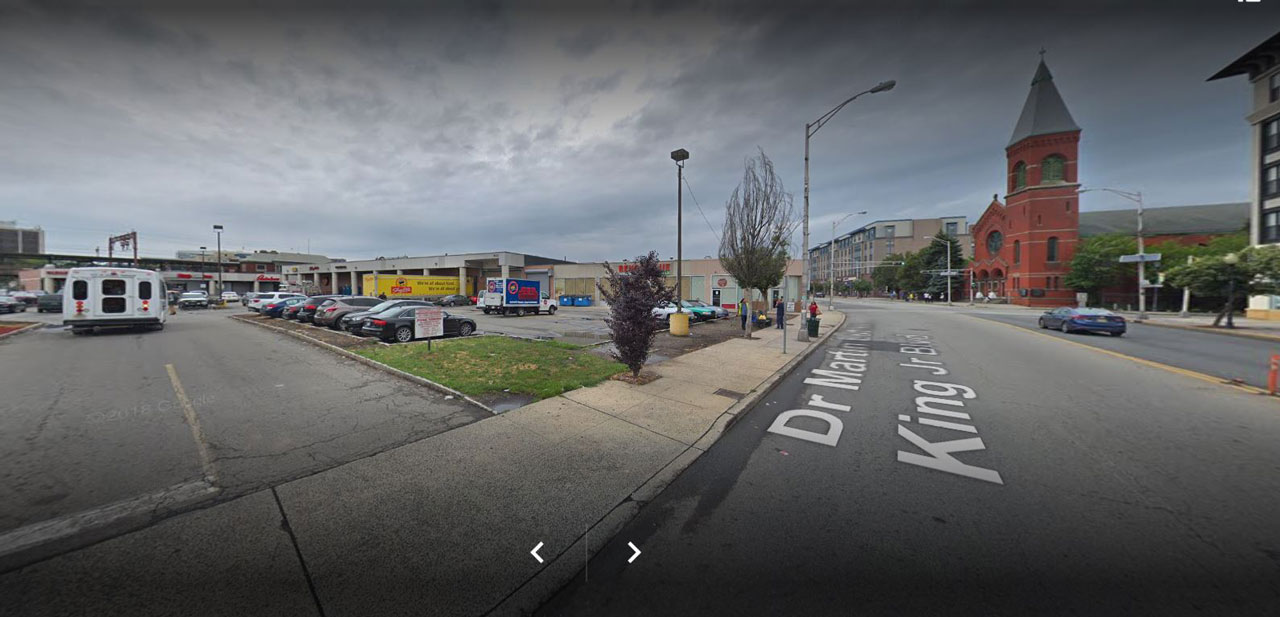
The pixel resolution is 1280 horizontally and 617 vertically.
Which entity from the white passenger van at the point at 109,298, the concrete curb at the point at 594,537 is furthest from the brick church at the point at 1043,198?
the white passenger van at the point at 109,298

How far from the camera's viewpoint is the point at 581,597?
2.53 m

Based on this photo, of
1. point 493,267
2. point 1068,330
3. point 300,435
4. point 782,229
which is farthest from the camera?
point 493,267

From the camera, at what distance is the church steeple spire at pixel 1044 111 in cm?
4547

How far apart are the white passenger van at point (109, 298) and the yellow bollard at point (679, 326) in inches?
796

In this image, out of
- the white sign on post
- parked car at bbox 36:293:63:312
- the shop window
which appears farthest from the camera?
parked car at bbox 36:293:63:312

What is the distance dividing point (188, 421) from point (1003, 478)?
32.8 feet

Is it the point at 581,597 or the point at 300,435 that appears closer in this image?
the point at 581,597

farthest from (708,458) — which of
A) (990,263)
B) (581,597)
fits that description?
(990,263)

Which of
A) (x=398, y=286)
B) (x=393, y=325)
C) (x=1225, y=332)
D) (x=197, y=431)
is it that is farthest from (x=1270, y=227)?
(x=398, y=286)

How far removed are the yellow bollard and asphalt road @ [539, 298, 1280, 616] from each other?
9149 mm

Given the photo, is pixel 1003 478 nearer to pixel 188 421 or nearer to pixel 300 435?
pixel 300 435

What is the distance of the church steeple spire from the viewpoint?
149ft

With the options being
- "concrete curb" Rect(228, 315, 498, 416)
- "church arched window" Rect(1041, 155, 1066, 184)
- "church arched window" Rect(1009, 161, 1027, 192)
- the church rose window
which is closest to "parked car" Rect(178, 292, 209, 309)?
"concrete curb" Rect(228, 315, 498, 416)

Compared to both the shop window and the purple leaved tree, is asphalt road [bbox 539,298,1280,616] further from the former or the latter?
the shop window
